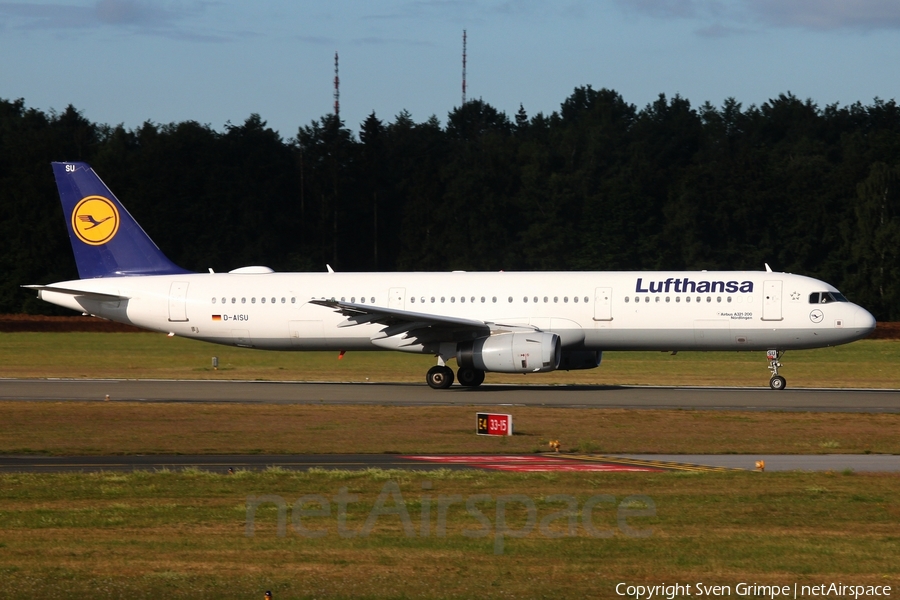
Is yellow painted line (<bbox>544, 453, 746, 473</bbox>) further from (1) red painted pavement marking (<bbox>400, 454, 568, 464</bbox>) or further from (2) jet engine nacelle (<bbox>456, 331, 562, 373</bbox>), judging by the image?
(2) jet engine nacelle (<bbox>456, 331, 562, 373</bbox>)

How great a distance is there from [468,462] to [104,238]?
22.5 metres

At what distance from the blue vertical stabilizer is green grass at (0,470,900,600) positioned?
71.3 ft

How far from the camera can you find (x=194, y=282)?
117ft

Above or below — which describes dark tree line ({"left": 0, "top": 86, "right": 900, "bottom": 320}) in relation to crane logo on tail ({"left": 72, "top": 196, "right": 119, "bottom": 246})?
above

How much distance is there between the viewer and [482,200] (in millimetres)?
86938

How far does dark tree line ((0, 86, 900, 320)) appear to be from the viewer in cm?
7550

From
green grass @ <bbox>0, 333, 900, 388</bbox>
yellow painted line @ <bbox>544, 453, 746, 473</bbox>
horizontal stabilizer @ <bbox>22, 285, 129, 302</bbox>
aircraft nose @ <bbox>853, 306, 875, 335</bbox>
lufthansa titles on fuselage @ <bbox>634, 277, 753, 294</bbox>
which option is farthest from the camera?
green grass @ <bbox>0, 333, 900, 388</bbox>

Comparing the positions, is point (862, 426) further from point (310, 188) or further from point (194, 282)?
point (310, 188)

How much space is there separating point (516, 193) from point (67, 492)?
254 ft

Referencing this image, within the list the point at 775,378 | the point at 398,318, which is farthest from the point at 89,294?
the point at 775,378

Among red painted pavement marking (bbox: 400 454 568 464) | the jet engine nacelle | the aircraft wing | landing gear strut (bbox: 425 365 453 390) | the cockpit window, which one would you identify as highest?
the cockpit window

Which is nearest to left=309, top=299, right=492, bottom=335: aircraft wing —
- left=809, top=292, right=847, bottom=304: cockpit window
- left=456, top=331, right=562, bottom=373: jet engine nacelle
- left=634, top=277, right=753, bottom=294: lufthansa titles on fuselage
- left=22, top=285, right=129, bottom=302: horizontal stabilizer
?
left=456, top=331, right=562, bottom=373: jet engine nacelle

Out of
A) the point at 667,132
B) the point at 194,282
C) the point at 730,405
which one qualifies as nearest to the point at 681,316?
the point at 730,405

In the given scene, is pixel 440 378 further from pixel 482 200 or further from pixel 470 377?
pixel 482 200
